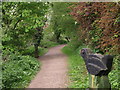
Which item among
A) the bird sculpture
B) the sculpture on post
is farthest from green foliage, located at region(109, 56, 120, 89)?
the bird sculpture

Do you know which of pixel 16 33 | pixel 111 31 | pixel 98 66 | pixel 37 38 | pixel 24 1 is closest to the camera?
pixel 98 66

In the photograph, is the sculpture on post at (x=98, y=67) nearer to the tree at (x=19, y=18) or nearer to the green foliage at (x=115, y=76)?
the green foliage at (x=115, y=76)

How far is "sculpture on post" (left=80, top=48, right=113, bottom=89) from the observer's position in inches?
81.3

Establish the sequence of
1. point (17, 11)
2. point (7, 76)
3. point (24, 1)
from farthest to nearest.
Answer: point (17, 11) → point (24, 1) → point (7, 76)

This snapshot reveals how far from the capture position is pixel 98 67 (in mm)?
2100

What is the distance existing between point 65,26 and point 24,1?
320 inches

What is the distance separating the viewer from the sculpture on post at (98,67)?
206 cm

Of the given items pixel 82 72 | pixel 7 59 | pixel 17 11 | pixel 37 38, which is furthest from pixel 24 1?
pixel 37 38

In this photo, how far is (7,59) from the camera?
9.55 metres

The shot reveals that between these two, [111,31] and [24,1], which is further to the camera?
[24,1]

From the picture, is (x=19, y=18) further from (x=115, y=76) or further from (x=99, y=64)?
(x=99, y=64)

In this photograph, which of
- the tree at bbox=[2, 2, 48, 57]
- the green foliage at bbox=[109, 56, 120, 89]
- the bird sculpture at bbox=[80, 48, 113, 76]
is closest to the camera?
the bird sculpture at bbox=[80, 48, 113, 76]

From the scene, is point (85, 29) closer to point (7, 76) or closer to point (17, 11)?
point (17, 11)

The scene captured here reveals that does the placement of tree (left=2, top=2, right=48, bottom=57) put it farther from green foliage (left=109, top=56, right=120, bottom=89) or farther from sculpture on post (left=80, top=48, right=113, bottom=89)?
sculpture on post (left=80, top=48, right=113, bottom=89)
